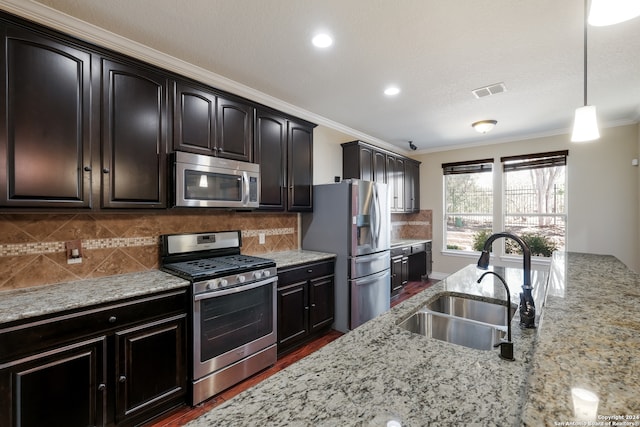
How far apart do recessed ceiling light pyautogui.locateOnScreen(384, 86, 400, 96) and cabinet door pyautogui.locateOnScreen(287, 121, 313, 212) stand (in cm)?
98

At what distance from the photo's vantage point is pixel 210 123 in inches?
98.0

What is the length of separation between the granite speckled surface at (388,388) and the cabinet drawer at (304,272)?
1601 mm

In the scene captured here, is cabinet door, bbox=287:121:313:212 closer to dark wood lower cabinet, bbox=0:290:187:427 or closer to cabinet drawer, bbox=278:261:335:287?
cabinet drawer, bbox=278:261:335:287

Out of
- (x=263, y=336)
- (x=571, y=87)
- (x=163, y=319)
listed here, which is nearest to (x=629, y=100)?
(x=571, y=87)

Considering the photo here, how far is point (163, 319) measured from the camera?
1.89m

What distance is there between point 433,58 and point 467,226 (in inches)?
152

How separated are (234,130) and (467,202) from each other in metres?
4.52

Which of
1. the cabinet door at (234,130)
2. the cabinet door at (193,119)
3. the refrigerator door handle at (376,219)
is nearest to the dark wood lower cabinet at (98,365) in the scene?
the cabinet door at (193,119)

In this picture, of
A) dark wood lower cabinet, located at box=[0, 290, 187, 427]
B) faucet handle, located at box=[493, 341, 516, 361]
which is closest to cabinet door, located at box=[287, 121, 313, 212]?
dark wood lower cabinet, located at box=[0, 290, 187, 427]

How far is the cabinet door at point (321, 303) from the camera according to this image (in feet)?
9.88

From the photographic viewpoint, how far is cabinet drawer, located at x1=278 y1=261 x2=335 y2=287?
2.71m

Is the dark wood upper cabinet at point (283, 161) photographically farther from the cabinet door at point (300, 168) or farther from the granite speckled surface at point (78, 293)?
the granite speckled surface at point (78, 293)

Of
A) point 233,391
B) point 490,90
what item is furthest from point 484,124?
point 233,391

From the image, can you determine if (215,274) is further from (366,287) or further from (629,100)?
(629,100)
